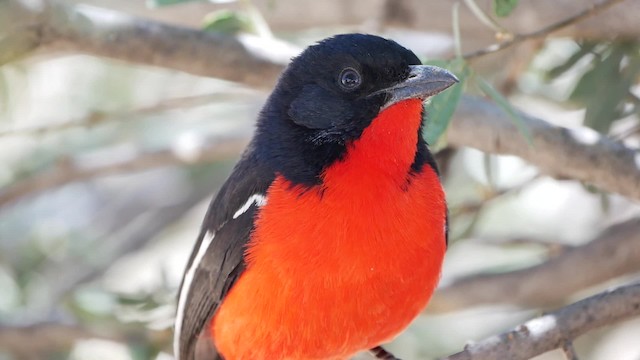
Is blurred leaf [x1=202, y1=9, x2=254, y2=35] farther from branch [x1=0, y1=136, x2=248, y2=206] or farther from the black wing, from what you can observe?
branch [x1=0, y1=136, x2=248, y2=206]

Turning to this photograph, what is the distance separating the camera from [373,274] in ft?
10.7

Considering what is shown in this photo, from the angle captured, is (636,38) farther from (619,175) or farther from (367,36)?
(367,36)

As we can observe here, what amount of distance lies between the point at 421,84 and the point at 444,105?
14 centimetres

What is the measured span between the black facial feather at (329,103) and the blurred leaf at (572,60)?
97cm

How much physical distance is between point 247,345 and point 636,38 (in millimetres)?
1835

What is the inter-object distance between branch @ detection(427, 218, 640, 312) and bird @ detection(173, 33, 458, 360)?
4.20 ft

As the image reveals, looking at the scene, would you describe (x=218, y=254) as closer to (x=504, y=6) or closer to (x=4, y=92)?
(x=504, y=6)

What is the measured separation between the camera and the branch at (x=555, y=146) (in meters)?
3.75

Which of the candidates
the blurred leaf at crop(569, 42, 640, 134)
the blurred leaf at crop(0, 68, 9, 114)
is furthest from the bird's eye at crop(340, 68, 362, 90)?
the blurred leaf at crop(0, 68, 9, 114)

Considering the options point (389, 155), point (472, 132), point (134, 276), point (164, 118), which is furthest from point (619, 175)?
point (164, 118)

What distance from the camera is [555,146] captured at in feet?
12.5

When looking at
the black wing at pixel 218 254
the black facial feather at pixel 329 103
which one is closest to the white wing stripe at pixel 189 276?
the black wing at pixel 218 254

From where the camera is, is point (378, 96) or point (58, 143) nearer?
point (378, 96)

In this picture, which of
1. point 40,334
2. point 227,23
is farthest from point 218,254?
point 40,334
